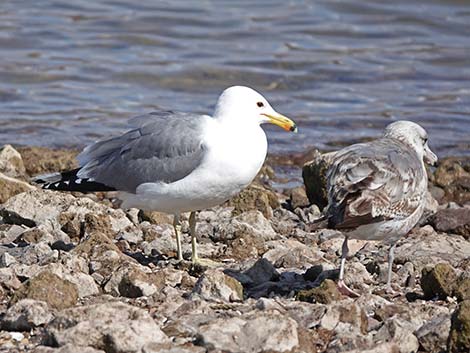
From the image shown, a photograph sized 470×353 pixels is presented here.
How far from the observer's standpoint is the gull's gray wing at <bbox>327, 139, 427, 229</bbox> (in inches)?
253

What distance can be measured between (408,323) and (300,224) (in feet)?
11.5

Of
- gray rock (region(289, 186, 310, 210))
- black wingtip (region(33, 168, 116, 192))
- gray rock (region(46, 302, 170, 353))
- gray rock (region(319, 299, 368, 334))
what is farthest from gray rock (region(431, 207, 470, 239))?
gray rock (region(46, 302, 170, 353))

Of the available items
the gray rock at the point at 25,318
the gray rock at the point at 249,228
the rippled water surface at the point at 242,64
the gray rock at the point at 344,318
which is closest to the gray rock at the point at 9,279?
the gray rock at the point at 25,318

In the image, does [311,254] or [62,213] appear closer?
[311,254]

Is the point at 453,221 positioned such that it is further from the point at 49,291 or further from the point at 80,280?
the point at 49,291

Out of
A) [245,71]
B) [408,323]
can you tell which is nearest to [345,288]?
[408,323]

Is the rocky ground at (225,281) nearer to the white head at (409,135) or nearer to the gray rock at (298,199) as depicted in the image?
the gray rock at (298,199)

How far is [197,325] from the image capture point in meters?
5.47

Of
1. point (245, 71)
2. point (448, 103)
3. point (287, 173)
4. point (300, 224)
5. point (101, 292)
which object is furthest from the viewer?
point (245, 71)

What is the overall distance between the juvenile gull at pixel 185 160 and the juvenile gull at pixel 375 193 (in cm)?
90

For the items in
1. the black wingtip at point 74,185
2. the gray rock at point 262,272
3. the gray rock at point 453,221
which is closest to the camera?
the gray rock at point 262,272

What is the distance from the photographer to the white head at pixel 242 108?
769 centimetres

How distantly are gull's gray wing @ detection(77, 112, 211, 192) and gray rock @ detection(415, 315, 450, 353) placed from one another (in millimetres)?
2541

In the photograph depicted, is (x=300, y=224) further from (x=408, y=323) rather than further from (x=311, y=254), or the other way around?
(x=408, y=323)
